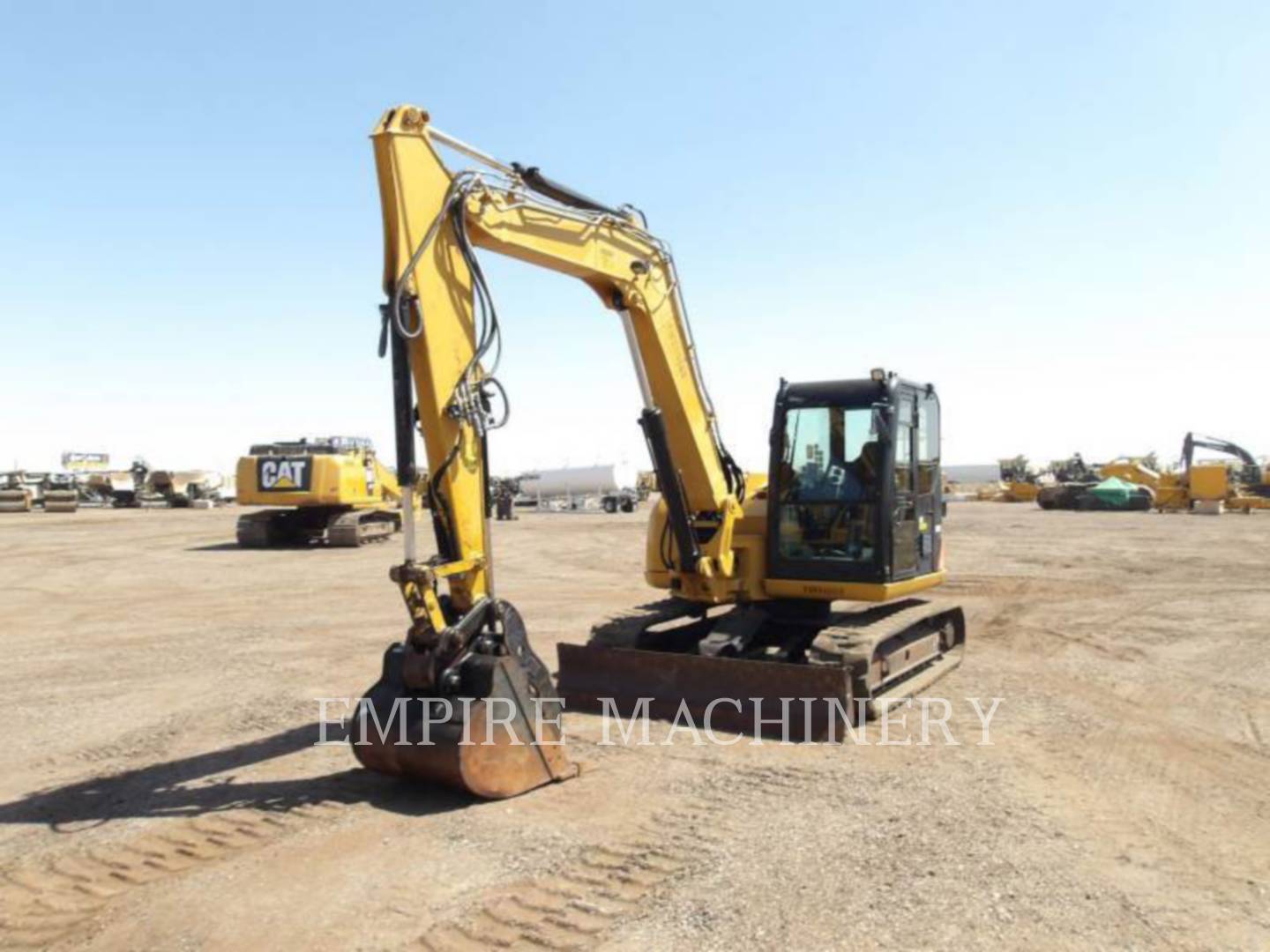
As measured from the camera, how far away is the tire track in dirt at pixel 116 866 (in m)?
4.42

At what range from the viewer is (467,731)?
18.6 feet

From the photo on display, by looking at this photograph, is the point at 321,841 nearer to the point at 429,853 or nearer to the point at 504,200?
the point at 429,853

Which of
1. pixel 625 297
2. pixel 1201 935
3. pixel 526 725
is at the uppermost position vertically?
pixel 625 297

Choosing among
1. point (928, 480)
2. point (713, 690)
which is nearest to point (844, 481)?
point (928, 480)

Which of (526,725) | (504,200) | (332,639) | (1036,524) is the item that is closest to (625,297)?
(504,200)

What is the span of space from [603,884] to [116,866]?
100 inches

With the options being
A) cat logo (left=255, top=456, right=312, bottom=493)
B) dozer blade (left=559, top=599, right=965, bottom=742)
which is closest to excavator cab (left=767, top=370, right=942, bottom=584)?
dozer blade (left=559, top=599, right=965, bottom=742)

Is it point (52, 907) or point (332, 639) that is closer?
point (52, 907)

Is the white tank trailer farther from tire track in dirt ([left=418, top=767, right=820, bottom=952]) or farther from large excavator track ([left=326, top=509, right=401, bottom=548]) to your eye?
tire track in dirt ([left=418, top=767, right=820, bottom=952])

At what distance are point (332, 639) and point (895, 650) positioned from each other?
671 cm

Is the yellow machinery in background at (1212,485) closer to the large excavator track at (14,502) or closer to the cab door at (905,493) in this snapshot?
the cab door at (905,493)

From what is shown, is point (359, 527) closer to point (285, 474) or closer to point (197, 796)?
point (285, 474)

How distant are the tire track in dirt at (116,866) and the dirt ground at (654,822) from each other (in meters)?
0.02

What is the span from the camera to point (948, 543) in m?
26.3
